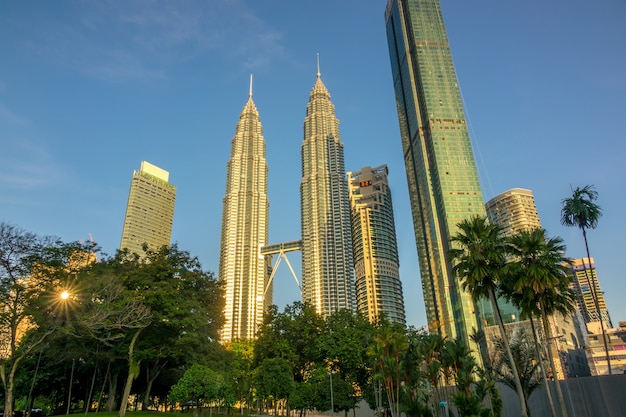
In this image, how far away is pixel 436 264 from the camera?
148875mm

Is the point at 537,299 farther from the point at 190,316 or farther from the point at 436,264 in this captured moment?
the point at 436,264

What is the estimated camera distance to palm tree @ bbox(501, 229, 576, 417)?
33.0 meters

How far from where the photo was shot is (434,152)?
493 feet

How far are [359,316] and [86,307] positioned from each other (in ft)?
142

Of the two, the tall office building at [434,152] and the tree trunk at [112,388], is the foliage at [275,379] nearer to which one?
the tree trunk at [112,388]

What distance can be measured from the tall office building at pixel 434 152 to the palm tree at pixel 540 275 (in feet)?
331

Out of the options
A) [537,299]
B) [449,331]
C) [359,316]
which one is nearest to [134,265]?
[359,316]

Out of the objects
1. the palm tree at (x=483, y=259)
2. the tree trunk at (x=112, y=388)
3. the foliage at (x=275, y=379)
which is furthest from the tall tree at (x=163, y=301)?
the palm tree at (x=483, y=259)

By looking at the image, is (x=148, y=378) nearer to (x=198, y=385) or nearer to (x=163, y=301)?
(x=198, y=385)

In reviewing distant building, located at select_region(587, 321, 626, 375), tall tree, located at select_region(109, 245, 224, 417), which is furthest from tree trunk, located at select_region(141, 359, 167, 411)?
distant building, located at select_region(587, 321, 626, 375)

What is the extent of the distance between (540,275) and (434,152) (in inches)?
4860

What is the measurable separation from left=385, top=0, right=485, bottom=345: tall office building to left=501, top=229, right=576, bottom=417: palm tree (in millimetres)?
100773

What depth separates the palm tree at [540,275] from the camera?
3300 cm

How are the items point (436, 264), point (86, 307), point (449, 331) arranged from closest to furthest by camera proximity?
point (86, 307) → point (449, 331) → point (436, 264)
